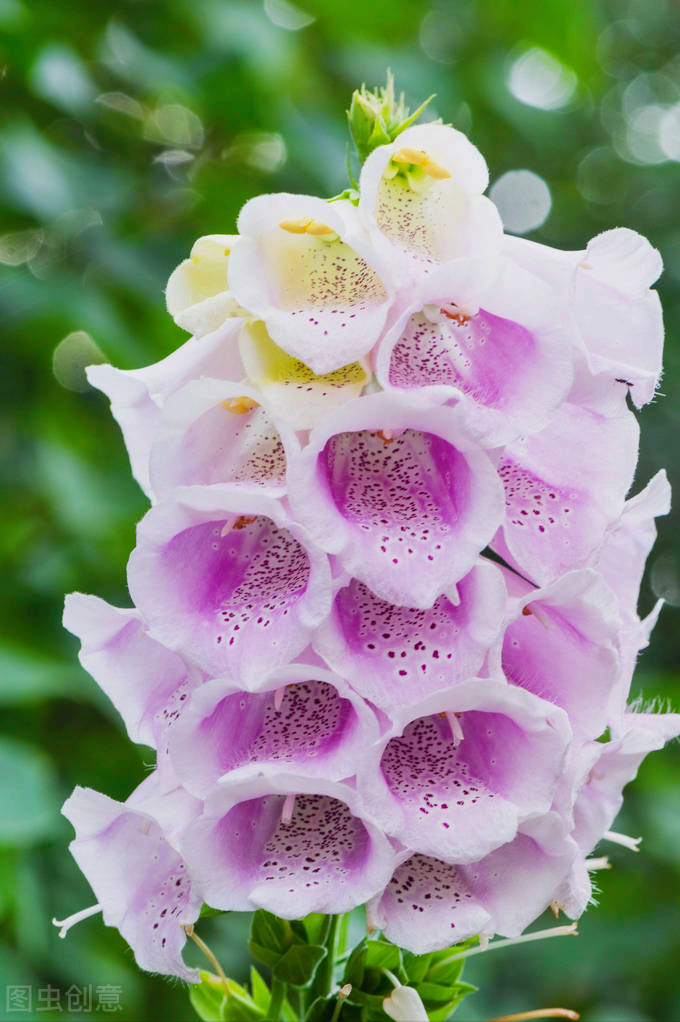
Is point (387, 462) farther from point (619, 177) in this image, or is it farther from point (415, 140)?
point (619, 177)

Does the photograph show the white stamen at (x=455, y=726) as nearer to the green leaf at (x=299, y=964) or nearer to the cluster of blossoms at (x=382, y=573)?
the cluster of blossoms at (x=382, y=573)

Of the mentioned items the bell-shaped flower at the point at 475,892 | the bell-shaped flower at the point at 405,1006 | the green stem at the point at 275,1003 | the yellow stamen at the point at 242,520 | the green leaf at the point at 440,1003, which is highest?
the yellow stamen at the point at 242,520

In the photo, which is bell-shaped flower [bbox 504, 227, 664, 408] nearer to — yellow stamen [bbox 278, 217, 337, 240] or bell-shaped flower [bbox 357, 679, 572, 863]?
yellow stamen [bbox 278, 217, 337, 240]

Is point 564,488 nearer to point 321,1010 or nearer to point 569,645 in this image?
point 569,645

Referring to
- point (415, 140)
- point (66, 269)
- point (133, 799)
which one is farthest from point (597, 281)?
point (66, 269)

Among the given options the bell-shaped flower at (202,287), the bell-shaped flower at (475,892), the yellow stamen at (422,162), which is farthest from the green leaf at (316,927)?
the yellow stamen at (422,162)

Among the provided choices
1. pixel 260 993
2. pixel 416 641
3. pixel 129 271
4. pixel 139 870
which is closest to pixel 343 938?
pixel 260 993
